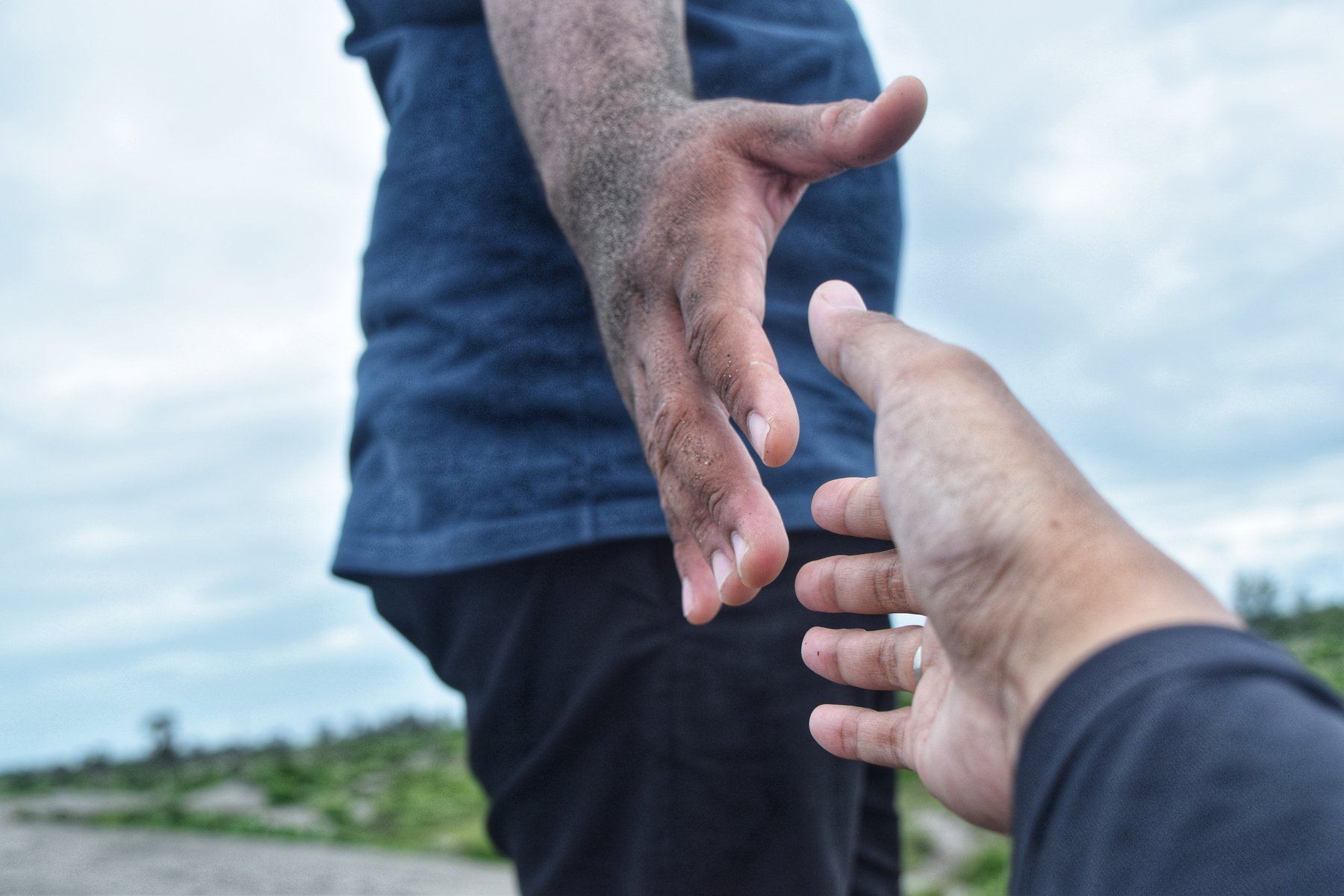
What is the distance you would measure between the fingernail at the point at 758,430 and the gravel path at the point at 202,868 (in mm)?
3485

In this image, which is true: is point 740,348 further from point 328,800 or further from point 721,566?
point 328,800

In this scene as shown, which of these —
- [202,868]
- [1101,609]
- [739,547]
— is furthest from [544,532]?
[202,868]

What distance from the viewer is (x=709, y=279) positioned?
105cm

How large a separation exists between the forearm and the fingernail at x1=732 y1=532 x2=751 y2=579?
459 mm

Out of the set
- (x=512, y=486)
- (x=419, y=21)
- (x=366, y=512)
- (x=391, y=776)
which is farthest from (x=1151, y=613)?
(x=391, y=776)

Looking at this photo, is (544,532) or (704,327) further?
(544,532)

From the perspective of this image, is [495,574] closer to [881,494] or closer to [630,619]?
[630,619]

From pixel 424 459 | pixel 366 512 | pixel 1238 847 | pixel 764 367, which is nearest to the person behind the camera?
pixel 1238 847

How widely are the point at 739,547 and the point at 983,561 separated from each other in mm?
331

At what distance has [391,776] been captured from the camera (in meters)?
6.81

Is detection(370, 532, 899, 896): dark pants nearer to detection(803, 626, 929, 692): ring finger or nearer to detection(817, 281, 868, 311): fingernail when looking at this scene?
detection(803, 626, 929, 692): ring finger

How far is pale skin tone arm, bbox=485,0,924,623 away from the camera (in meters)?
1.00

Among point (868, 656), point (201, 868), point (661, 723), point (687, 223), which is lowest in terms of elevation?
point (201, 868)

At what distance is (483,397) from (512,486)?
16cm
